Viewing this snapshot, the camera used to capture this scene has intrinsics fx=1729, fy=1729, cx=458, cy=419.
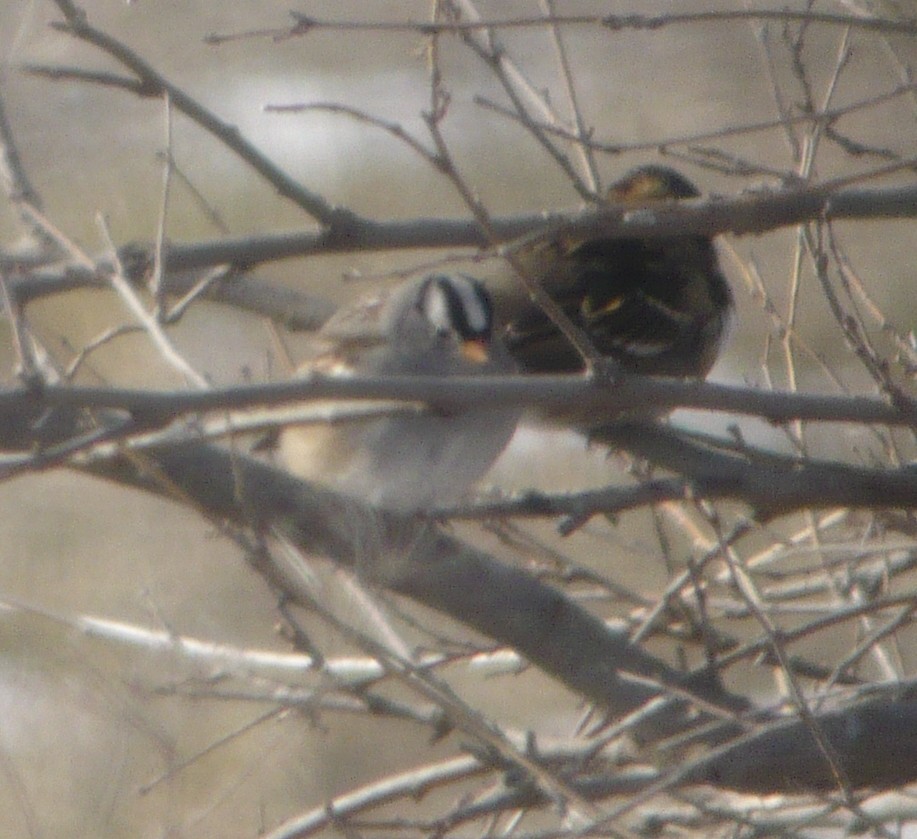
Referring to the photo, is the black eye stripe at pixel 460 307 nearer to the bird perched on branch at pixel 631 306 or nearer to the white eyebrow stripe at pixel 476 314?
the white eyebrow stripe at pixel 476 314

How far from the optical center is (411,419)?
14.8 ft

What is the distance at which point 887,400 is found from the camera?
9.68 ft

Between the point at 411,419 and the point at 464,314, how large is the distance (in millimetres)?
348

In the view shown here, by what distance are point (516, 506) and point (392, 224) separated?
1.93 feet

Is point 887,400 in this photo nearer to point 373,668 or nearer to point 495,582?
point 495,582

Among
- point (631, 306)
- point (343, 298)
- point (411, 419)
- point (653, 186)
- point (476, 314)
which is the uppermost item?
point (343, 298)

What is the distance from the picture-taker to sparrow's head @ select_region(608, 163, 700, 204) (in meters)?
5.95

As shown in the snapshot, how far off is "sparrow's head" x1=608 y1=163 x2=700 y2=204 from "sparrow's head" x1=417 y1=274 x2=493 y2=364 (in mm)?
1321

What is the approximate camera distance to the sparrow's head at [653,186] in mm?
5953

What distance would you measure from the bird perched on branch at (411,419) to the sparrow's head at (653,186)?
1.20 meters

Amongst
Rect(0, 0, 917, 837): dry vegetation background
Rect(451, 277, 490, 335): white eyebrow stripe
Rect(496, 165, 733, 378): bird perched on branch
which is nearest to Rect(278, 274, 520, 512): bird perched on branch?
Rect(451, 277, 490, 335): white eyebrow stripe

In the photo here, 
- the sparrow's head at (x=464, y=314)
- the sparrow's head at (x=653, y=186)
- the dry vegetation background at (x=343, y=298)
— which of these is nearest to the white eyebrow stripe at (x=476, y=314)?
the sparrow's head at (x=464, y=314)

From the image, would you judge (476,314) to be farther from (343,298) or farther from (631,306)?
(343,298)

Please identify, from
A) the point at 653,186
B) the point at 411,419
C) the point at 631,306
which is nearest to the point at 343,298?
the point at 653,186
